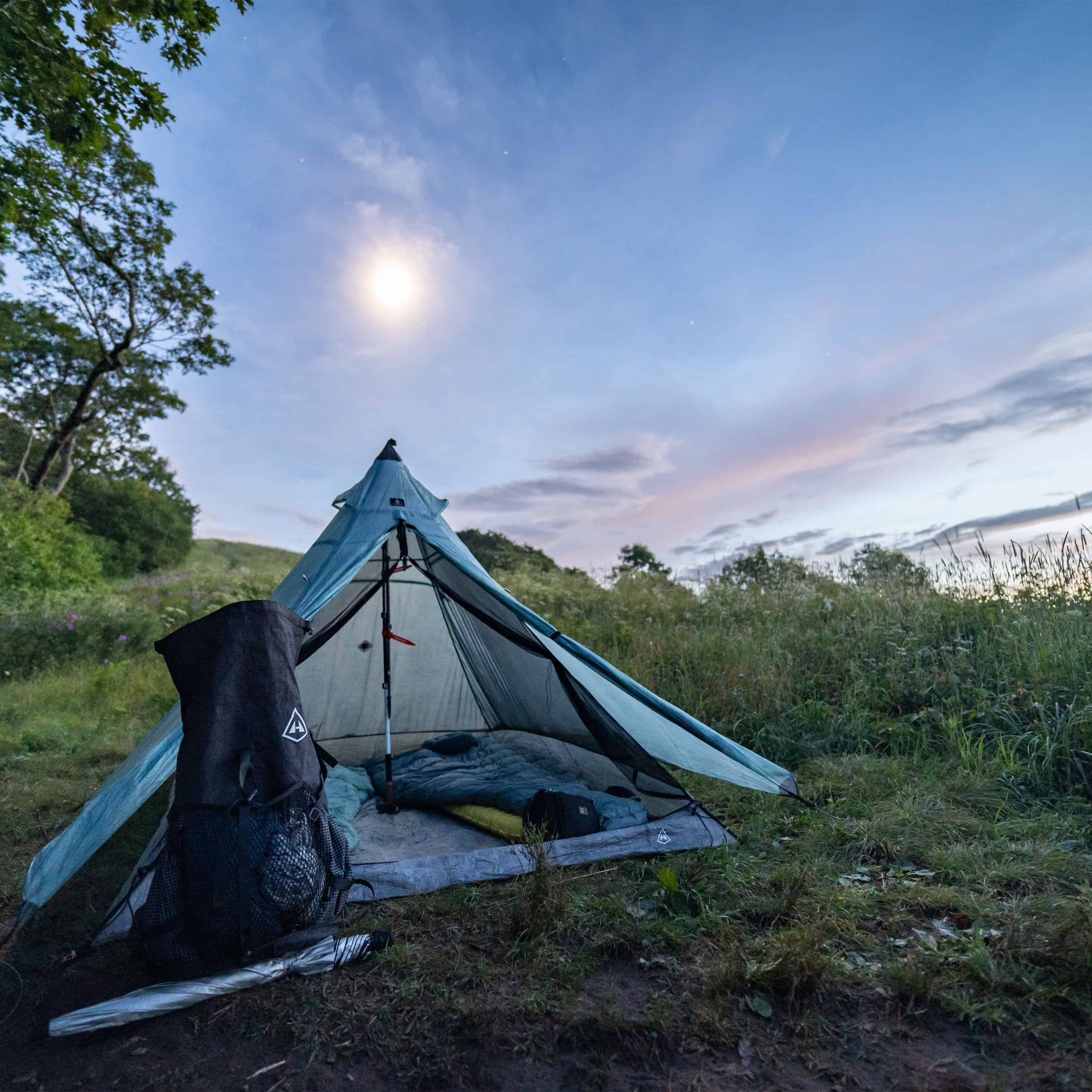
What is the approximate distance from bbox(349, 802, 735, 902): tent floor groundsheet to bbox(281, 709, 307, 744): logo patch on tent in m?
0.60

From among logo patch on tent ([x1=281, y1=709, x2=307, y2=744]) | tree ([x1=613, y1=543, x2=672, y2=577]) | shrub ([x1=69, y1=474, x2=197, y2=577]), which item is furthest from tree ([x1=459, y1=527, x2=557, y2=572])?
shrub ([x1=69, y1=474, x2=197, y2=577])

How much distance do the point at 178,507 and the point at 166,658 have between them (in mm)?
20444

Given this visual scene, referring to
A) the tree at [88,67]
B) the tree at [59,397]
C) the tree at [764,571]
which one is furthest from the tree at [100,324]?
the tree at [764,571]

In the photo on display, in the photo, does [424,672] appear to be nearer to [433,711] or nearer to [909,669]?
[433,711]

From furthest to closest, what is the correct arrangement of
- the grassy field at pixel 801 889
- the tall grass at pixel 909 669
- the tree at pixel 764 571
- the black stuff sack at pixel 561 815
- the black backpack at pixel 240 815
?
the tree at pixel 764 571, the tall grass at pixel 909 669, the black stuff sack at pixel 561 815, the black backpack at pixel 240 815, the grassy field at pixel 801 889

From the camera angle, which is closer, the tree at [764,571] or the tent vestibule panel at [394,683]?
the tent vestibule panel at [394,683]

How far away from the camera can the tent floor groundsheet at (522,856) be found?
262cm

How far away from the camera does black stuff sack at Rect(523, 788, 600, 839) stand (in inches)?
115

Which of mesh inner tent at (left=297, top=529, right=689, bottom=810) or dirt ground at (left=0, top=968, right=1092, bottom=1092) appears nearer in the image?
dirt ground at (left=0, top=968, right=1092, bottom=1092)

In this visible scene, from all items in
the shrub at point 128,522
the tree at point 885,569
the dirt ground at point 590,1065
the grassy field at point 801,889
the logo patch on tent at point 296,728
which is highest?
the shrub at point 128,522

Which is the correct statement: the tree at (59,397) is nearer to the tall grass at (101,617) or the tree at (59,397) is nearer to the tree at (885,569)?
the tall grass at (101,617)

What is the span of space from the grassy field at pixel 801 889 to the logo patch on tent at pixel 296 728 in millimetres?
709

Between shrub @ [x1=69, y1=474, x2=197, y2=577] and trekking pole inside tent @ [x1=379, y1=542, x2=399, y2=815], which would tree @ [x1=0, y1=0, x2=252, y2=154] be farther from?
shrub @ [x1=69, y1=474, x2=197, y2=577]

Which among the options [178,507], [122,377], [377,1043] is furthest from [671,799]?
[178,507]
